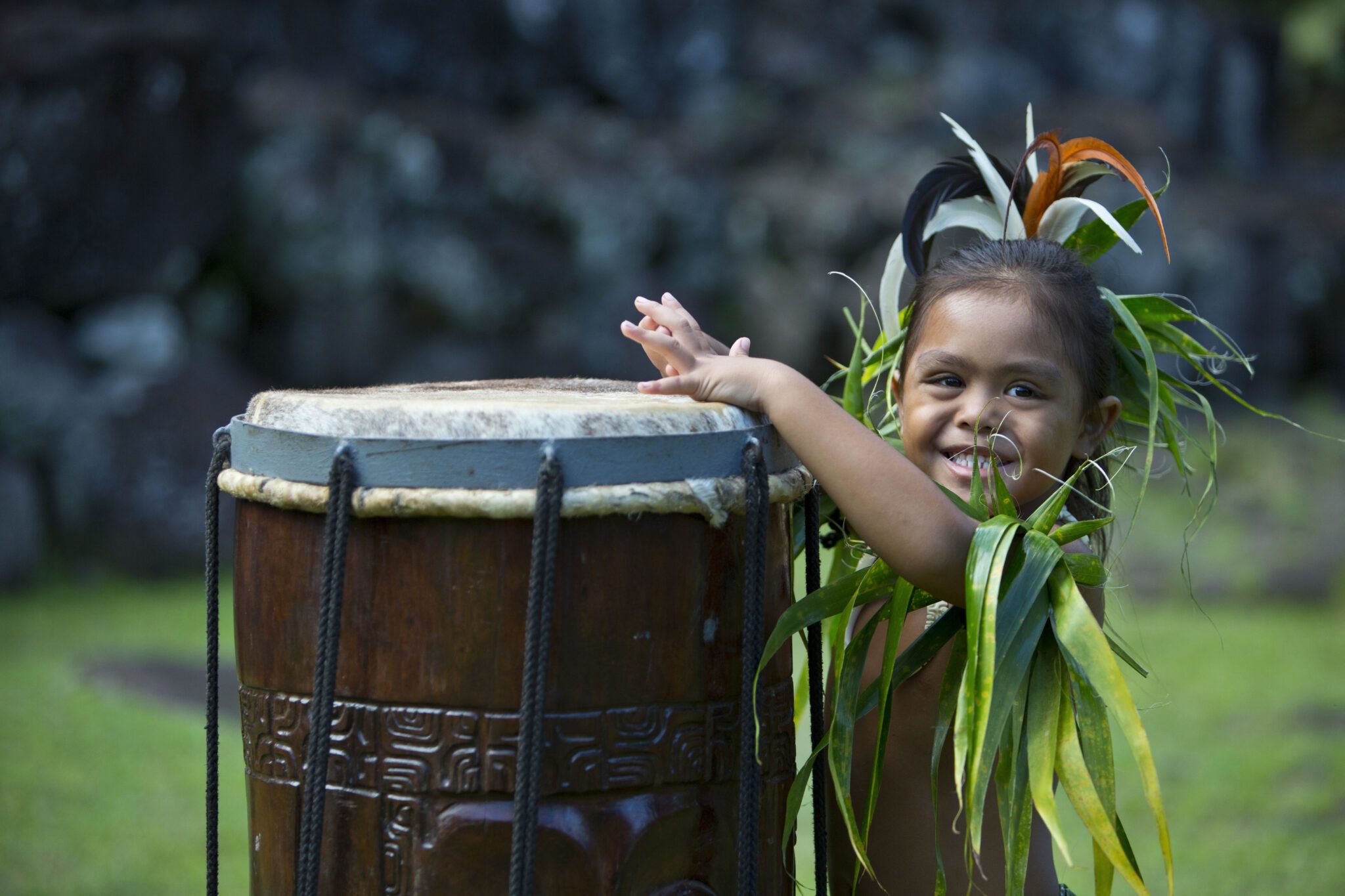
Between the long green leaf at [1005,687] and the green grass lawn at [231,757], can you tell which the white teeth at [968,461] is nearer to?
the long green leaf at [1005,687]

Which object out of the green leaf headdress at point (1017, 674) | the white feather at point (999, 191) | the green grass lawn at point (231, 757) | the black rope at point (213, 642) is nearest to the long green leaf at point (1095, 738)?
the green leaf headdress at point (1017, 674)

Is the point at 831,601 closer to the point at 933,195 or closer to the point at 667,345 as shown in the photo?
the point at 667,345

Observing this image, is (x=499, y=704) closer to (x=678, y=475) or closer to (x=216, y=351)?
(x=678, y=475)

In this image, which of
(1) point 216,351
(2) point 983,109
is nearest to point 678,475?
(1) point 216,351

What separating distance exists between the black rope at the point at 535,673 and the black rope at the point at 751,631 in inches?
8.0

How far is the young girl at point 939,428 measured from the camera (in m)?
1.33

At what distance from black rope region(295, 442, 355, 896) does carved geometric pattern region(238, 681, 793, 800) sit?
0.02 meters

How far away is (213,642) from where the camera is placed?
4.99 feet

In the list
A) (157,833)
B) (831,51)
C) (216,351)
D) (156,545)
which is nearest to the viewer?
(157,833)

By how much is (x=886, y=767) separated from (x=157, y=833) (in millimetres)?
2177

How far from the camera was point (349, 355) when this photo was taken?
6305 millimetres

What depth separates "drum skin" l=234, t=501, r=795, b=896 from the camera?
4.06ft

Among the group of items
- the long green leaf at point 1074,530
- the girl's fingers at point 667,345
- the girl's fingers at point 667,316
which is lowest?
the long green leaf at point 1074,530

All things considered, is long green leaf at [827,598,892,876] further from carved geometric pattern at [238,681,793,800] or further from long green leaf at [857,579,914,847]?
carved geometric pattern at [238,681,793,800]
